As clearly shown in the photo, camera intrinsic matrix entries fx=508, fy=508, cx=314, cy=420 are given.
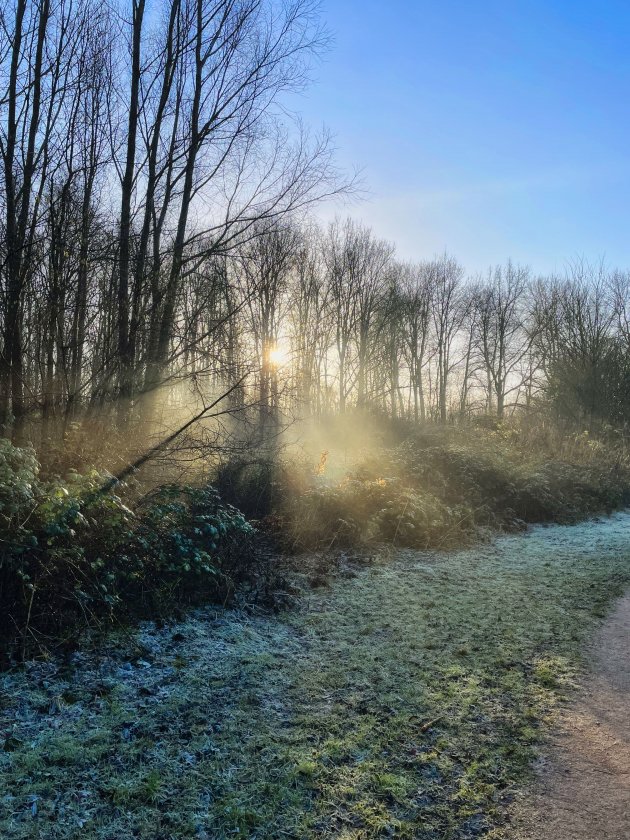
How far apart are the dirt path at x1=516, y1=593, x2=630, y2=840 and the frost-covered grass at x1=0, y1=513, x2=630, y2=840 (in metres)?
0.15

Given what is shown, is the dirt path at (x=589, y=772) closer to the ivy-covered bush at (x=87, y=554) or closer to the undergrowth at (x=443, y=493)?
the ivy-covered bush at (x=87, y=554)

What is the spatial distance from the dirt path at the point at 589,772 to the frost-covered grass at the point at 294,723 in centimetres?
15

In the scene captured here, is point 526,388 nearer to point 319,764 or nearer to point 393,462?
point 393,462

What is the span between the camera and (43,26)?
6195 millimetres

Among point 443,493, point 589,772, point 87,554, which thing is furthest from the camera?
point 443,493

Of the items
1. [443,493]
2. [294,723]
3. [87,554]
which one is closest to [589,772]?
[294,723]

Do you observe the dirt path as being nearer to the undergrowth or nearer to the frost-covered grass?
the frost-covered grass

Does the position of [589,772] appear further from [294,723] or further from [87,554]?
[87,554]

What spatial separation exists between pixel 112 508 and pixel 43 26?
6028mm

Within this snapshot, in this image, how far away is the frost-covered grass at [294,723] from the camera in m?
2.46

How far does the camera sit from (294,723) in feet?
10.7

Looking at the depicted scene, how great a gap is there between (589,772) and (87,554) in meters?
3.81

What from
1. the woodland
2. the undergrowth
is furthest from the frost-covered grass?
the undergrowth

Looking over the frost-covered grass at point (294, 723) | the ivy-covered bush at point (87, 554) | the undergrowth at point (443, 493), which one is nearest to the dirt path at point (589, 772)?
the frost-covered grass at point (294, 723)
